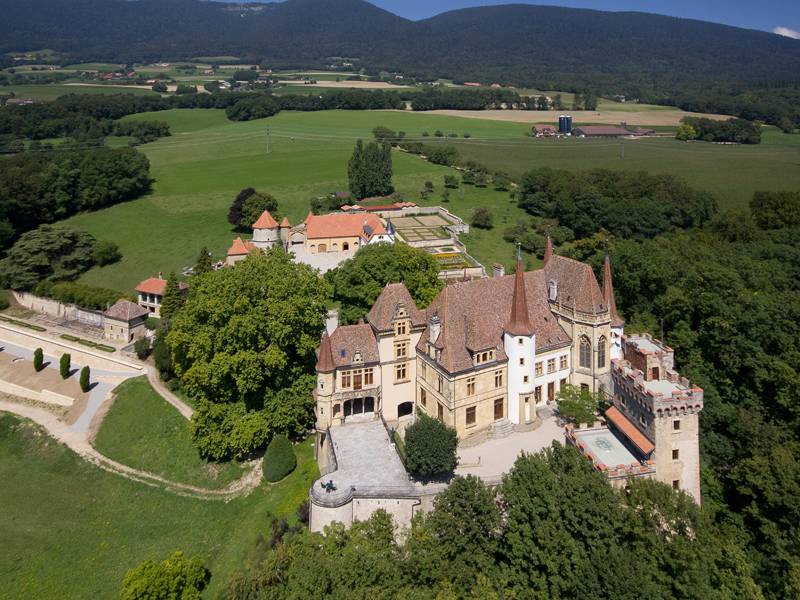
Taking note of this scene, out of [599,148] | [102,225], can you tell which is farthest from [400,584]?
[599,148]

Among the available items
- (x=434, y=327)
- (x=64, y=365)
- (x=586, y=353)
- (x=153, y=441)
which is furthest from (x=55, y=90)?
(x=586, y=353)

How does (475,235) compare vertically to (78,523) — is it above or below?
above

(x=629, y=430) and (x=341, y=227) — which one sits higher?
(x=629, y=430)

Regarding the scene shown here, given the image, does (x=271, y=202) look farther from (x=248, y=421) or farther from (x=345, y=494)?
(x=345, y=494)

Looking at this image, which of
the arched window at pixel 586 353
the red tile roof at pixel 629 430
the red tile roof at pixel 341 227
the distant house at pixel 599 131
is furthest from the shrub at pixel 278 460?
the distant house at pixel 599 131

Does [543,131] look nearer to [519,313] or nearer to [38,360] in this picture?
[519,313]

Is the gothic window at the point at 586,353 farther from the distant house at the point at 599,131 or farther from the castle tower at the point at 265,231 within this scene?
the distant house at the point at 599,131

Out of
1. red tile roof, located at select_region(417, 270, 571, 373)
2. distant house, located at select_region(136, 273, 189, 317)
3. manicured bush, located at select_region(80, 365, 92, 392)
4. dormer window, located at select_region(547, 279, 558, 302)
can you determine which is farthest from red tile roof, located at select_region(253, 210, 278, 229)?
dormer window, located at select_region(547, 279, 558, 302)
